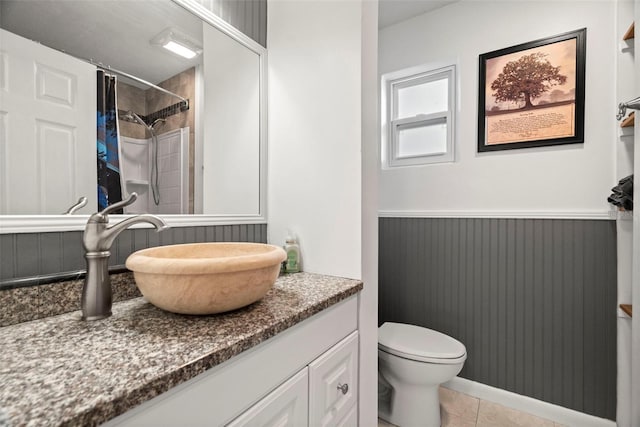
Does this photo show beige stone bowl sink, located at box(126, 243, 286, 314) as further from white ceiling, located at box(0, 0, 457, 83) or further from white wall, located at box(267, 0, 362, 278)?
white ceiling, located at box(0, 0, 457, 83)

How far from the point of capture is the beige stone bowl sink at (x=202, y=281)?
65cm

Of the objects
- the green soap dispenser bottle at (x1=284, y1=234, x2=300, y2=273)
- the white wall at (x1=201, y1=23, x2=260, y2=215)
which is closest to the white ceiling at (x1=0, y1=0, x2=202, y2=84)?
the white wall at (x1=201, y1=23, x2=260, y2=215)

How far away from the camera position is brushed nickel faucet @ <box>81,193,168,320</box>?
0.70 m

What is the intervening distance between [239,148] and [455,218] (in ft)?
4.60

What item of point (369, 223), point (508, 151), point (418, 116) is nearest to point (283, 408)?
point (369, 223)

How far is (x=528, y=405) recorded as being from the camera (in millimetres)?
1630

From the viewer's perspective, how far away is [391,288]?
2109 mm

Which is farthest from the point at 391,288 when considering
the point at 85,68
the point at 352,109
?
the point at 85,68

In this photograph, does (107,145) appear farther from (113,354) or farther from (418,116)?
(418,116)

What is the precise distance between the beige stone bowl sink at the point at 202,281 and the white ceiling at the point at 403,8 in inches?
78.7

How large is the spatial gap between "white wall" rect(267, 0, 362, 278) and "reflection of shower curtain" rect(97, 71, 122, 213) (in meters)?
0.63

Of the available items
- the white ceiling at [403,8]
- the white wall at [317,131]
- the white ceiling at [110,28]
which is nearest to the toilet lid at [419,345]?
the white wall at [317,131]

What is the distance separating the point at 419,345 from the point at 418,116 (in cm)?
150

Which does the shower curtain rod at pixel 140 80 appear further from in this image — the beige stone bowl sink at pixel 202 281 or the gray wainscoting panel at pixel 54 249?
the beige stone bowl sink at pixel 202 281
